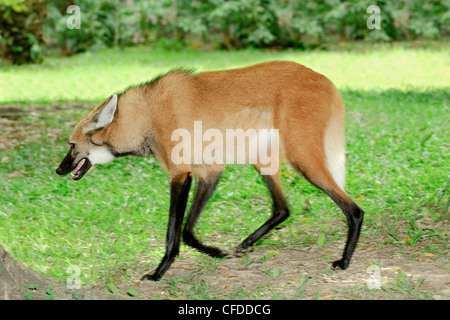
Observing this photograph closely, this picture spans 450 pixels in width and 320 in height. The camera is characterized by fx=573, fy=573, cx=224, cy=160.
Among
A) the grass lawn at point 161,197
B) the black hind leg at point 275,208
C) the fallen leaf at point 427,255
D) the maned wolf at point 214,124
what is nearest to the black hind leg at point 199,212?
the maned wolf at point 214,124

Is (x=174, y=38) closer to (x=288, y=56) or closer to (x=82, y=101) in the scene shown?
(x=288, y=56)

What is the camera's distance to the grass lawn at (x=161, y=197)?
12.1ft

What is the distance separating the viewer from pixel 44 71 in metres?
11.6

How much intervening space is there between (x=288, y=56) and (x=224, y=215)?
Result: 9.56 metres

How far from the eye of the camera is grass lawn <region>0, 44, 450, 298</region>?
3.69 metres

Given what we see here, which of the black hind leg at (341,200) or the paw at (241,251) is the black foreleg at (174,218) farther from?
the black hind leg at (341,200)

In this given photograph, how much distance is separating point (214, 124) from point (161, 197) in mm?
1394

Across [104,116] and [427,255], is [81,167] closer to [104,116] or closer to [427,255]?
[104,116]

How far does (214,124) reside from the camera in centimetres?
343

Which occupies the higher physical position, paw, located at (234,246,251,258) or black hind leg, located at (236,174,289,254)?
black hind leg, located at (236,174,289,254)

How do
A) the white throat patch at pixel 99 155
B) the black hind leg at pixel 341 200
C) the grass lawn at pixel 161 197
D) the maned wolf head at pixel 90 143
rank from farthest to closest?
the grass lawn at pixel 161 197, the white throat patch at pixel 99 155, the maned wolf head at pixel 90 143, the black hind leg at pixel 341 200

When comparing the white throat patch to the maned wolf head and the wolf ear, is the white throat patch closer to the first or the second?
the maned wolf head

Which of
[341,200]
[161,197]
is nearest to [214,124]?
[341,200]

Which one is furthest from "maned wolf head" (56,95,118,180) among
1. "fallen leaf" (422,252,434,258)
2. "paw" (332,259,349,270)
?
"fallen leaf" (422,252,434,258)
